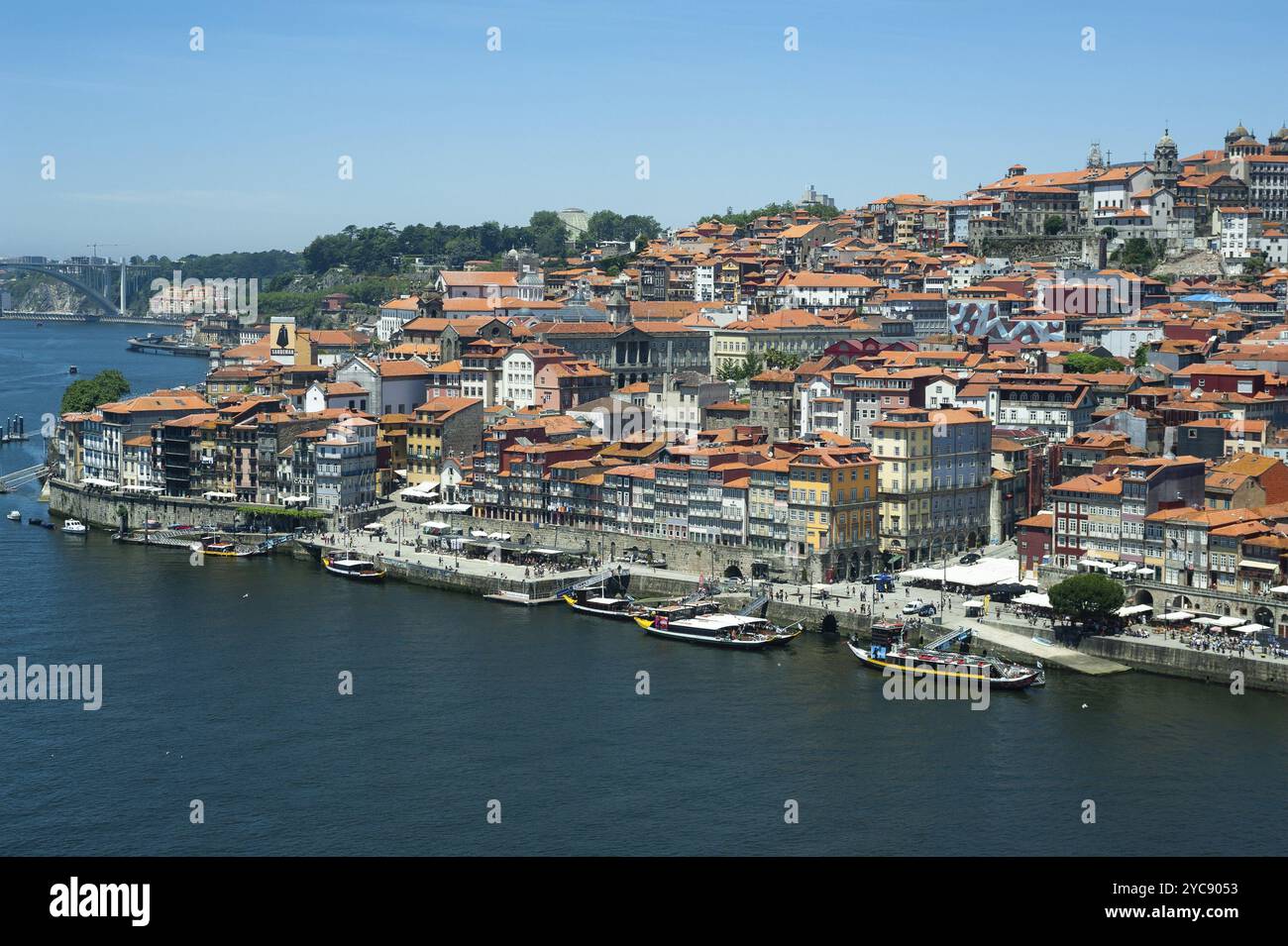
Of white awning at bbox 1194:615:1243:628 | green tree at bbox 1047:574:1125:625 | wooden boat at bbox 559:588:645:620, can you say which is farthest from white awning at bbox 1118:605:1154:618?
wooden boat at bbox 559:588:645:620

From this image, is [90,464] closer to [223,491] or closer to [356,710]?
[223,491]

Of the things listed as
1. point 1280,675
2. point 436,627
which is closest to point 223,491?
point 436,627

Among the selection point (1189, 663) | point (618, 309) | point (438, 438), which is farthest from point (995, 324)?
point (1189, 663)

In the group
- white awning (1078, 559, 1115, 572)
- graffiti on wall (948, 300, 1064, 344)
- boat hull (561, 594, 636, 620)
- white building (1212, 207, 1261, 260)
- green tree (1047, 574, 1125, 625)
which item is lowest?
boat hull (561, 594, 636, 620)

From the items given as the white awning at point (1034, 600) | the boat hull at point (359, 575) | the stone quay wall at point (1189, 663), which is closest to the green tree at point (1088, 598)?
the stone quay wall at point (1189, 663)

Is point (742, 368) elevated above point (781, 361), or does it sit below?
below

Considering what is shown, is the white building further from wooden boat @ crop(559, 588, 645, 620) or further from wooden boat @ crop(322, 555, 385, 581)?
wooden boat @ crop(322, 555, 385, 581)

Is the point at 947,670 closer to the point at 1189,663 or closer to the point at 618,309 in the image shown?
the point at 1189,663
